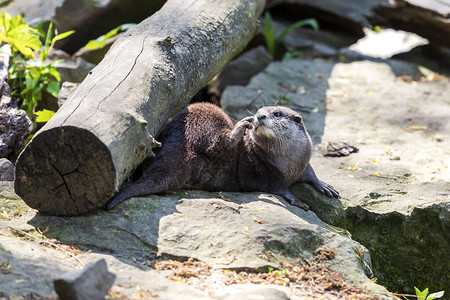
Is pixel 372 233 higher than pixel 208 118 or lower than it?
lower

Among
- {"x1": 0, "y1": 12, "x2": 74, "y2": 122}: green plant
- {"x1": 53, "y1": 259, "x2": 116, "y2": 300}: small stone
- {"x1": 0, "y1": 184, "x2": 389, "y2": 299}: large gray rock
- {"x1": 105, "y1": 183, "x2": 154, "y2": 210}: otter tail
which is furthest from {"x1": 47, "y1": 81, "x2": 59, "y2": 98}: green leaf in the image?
{"x1": 53, "y1": 259, "x2": 116, "y2": 300}: small stone

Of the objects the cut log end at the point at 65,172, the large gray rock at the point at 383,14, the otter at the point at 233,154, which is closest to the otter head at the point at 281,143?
the otter at the point at 233,154

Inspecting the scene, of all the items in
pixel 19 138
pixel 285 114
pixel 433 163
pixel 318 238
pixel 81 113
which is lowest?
pixel 433 163

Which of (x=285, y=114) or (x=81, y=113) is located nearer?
(x=81, y=113)

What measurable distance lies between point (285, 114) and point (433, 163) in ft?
5.41

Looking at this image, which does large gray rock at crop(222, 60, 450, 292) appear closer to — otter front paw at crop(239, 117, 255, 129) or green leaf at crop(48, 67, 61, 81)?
otter front paw at crop(239, 117, 255, 129)

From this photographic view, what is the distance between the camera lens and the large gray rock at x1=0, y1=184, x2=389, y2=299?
8.97 feet

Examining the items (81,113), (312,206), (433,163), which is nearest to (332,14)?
(433,163)

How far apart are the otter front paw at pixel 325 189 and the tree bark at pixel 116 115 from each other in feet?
4.51

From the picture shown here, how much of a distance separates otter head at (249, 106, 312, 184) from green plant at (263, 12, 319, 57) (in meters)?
3.85

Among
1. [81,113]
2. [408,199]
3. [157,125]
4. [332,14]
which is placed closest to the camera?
[81,113]

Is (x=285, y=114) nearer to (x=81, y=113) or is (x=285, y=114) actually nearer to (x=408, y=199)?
(x=408, y=199)

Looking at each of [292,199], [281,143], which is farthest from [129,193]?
[281,143]

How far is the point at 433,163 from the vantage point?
5.00 meters
